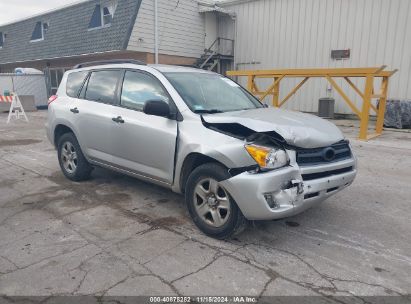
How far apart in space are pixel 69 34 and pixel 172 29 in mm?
5629

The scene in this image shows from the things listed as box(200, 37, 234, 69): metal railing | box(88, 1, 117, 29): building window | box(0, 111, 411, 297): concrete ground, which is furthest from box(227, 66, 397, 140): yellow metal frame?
box(88, 1, 117, 29): building window

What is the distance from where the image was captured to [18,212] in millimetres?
4395

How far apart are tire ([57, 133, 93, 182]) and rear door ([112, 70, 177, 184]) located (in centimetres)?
97

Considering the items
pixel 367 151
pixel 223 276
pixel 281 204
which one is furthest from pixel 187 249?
pixel 367 151

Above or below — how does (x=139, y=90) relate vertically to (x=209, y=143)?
above

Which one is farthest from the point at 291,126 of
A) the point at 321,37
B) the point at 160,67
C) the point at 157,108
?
the point at 321,37

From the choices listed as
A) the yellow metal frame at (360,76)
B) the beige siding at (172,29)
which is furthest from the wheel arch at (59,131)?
the beige siding at (172,29)

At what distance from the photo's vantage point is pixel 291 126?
351 centimetres

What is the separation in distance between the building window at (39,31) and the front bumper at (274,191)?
809 inches

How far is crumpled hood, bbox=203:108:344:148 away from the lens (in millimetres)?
3355

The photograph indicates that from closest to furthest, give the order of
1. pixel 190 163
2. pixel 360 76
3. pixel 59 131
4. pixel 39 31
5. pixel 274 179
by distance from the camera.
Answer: pixel 274 179, pixel 190 163, pixel 59 131, pixel 360 76, pixel 39 31

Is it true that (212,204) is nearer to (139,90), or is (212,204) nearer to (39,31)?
(139,90)

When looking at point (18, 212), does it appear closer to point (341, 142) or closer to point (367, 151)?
point (341, 142)

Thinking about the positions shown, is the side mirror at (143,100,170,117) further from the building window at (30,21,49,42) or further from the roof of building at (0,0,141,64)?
the building window at (30,21,49,42)
